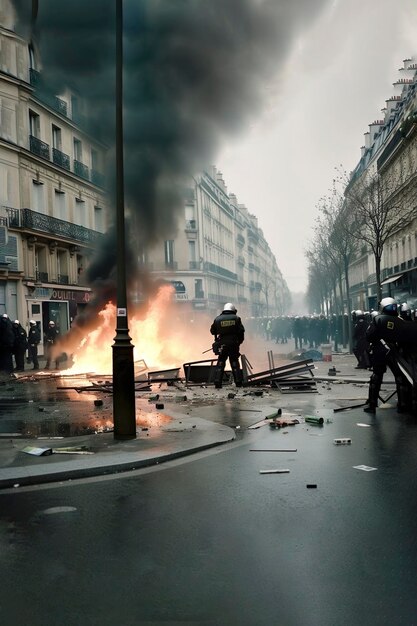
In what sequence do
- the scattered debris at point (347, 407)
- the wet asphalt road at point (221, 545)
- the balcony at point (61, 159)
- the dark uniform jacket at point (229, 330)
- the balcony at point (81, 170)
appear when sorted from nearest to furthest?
the wet asphalt road at point (221, 545), the scattered debris at point (347, 407), the dark uniform jacket at point (229, 330), the balcony at point (61, 159), the balcony at point (81, 170)

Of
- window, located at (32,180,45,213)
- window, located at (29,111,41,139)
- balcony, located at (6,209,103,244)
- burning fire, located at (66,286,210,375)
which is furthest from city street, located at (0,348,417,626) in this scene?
window, located at (29,111,41,139)

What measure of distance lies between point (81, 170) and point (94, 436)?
24970 mm

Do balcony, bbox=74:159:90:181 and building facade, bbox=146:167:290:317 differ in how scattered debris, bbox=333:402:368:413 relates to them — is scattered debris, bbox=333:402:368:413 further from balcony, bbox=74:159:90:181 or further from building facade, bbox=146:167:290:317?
building facade, bbox=146:167:290:317

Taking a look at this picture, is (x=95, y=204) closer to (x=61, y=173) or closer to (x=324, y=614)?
(x=61, y=173)

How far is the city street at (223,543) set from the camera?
106 inches

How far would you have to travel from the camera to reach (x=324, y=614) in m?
2.59

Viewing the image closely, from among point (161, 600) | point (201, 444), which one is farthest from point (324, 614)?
point (201, 444)

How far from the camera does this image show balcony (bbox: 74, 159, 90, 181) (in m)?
29.2

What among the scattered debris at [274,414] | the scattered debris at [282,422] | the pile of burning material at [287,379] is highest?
the pile of burning material at [287,379]

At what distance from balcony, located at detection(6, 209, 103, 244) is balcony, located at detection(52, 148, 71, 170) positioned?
2694mm

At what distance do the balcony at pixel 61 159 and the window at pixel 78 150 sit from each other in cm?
110

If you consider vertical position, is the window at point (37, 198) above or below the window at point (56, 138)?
below

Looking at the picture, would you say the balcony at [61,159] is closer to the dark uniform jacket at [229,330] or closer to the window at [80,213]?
the window at [80,213]

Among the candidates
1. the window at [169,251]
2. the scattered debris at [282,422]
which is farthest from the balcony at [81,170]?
the scattered debris at [282,422]
